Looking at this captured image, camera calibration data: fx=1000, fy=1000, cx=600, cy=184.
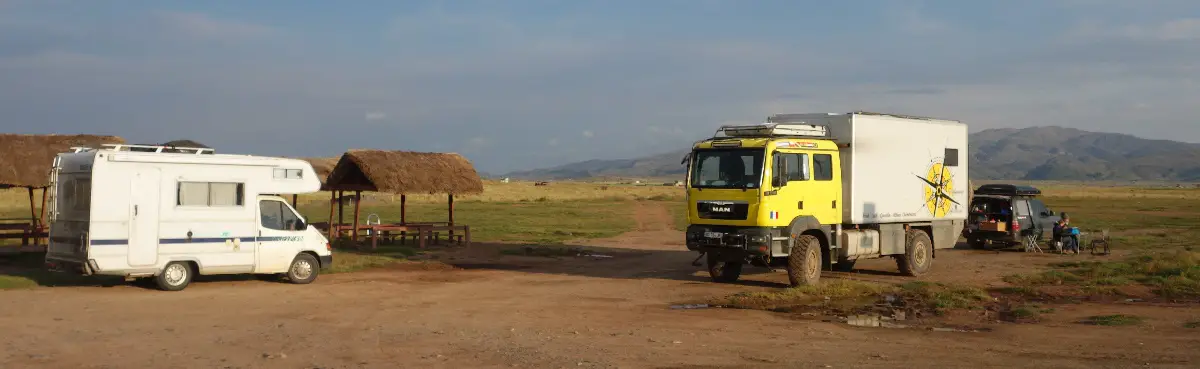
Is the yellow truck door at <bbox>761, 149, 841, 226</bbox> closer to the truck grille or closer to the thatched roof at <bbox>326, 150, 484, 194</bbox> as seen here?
the truck grille

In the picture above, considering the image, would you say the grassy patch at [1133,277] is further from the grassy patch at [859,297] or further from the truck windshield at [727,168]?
the truck windshield at [727,168]

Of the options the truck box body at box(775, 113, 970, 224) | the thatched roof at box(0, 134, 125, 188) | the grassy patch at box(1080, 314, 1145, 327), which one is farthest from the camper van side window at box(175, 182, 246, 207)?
the grassy patch at box(1080, 314, 1145, 327)

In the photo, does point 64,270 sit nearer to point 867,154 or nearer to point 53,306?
point 53,306

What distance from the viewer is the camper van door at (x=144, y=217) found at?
17.5 metres

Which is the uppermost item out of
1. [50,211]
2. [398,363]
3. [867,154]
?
[867,154]

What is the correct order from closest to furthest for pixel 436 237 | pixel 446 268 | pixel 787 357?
1. pixel 787 357
2. pixel 446 268
3. pixel 436 237

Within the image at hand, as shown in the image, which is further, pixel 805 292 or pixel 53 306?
pixel 805 292

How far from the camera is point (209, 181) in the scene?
1845 centimetres

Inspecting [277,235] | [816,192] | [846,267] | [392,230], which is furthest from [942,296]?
[392,230]

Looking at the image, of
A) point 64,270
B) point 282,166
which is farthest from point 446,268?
point 64,270

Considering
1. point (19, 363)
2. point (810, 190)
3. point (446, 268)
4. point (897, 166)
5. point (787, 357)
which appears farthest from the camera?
point (446, 268)

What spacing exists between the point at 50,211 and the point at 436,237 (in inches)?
540

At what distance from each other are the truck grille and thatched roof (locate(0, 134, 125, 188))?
46.4 ft

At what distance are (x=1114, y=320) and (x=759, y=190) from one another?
20.6 feet
